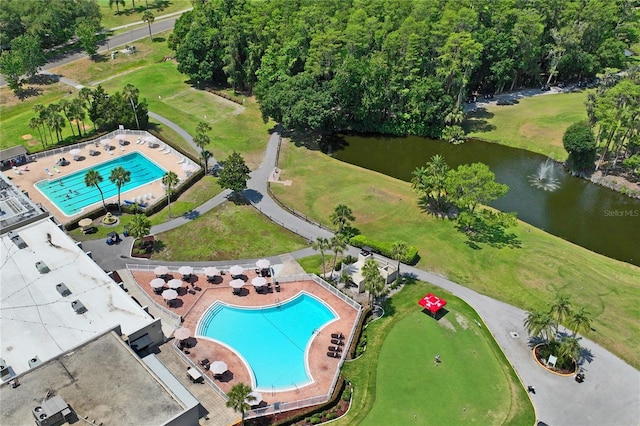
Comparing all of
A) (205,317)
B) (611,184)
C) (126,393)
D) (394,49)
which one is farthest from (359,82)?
(126,393)

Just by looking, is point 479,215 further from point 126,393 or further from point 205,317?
point 126,393

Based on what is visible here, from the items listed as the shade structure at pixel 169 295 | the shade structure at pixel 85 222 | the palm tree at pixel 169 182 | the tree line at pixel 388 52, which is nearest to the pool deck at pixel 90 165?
the shade structure at pixel 85 222

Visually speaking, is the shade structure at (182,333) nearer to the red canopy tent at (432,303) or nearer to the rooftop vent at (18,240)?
the rooftop vent at (18,240)

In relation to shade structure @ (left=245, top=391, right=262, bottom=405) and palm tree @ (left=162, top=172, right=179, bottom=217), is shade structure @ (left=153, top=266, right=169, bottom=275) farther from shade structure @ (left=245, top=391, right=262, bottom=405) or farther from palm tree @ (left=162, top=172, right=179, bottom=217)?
shade structure @ (left=245, top=391, right=262, bottom=405)

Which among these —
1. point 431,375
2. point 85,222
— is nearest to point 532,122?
point 431,375

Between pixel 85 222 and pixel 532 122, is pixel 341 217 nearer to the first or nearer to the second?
pixel 85 222

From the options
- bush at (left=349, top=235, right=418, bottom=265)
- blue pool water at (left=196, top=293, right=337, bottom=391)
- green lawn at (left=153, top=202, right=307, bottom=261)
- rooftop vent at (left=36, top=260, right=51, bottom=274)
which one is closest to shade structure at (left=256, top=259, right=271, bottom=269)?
green lawn at (left=153, top=202, right=307, bottom=261)
